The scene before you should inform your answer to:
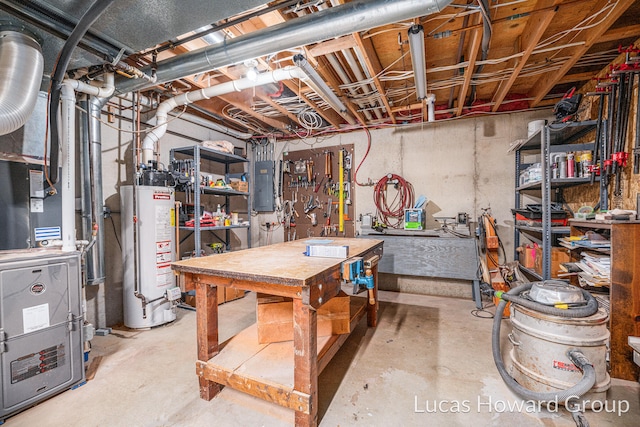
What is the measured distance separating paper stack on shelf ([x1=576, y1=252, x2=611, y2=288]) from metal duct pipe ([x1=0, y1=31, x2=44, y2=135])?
420 cm

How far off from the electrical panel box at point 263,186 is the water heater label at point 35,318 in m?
3.50

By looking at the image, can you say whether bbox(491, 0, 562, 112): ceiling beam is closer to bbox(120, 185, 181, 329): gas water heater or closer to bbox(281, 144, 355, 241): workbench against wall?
bbox(281, 144, 355, 241): workbench against wall

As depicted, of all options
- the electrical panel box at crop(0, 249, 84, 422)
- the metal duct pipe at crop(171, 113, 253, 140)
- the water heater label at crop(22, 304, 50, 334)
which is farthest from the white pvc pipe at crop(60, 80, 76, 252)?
the metal duct pipe at crop(171, 113, 253, 140)

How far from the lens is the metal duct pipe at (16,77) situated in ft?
5.24

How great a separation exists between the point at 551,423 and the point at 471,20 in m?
2.92

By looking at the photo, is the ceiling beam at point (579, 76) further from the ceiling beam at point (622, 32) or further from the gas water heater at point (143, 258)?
the gas water heater at point (143, 258)

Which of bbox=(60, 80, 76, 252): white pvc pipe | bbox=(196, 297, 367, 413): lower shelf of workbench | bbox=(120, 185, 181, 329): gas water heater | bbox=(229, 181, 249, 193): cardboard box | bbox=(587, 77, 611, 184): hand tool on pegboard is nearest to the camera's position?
bbox=(196, 297, 367, 413): lower shelf of workbench

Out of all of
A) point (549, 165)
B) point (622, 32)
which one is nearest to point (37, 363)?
point (549, 165)

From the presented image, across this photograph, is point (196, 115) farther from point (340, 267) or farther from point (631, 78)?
point (631, 78)

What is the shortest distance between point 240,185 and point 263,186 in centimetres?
97

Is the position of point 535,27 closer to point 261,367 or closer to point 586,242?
A: point 586,242

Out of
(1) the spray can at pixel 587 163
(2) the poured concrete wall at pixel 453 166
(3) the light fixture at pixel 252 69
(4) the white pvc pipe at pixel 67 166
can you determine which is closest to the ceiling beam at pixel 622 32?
(1) the spray can at pixel 587 163

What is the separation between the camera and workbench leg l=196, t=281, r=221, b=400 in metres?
1.66

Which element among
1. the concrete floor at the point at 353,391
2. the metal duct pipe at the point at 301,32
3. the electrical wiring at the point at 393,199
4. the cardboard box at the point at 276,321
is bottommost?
the concrete floor at the point at 353,391
